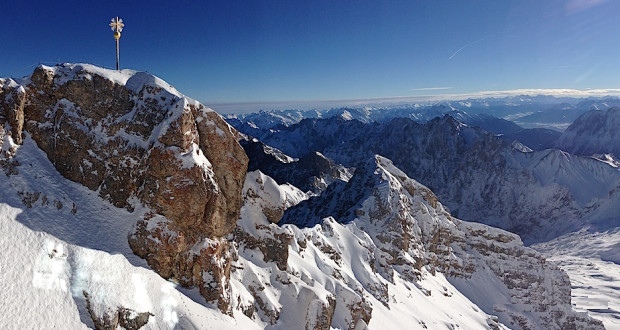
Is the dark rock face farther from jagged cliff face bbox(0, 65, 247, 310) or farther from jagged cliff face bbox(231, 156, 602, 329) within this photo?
jagged cliff face bbox(231, 156, 602, 329)

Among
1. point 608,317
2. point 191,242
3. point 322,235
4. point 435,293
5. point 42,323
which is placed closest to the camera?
point 42,323

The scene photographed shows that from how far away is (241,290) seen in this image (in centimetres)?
5462

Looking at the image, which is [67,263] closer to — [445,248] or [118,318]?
[118,318]

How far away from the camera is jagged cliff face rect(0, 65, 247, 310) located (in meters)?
43.6

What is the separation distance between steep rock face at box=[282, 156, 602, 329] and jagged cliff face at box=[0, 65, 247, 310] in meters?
72.0

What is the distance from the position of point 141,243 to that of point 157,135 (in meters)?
12.5

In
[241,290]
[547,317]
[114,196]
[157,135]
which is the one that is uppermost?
[157,135]

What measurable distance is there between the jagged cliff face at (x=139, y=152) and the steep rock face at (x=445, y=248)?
72.0 m

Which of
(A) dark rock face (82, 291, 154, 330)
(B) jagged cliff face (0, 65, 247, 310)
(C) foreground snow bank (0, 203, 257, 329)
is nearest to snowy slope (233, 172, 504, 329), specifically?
(B) jagged cliff face (0, 65, 247, 310)

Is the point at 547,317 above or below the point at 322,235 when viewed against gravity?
below

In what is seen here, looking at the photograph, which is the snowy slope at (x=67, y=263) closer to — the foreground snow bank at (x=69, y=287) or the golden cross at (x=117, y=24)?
the foreground snow bank at (x=69, y=287)

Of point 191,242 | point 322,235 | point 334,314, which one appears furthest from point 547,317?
point 191,242

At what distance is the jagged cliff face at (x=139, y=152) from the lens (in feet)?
143

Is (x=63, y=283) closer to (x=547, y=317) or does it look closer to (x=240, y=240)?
(x=240, y=240)
